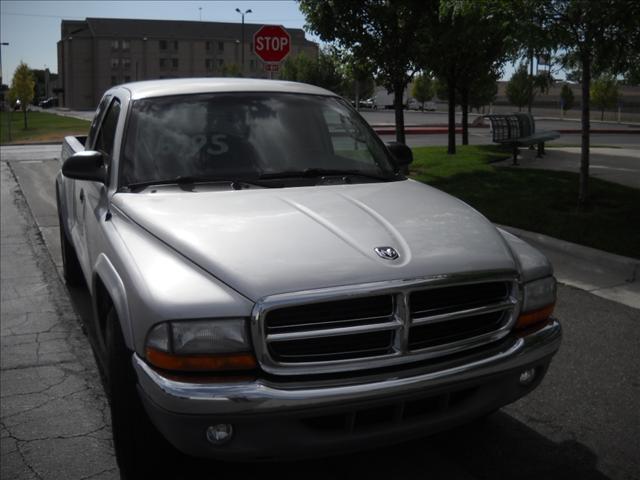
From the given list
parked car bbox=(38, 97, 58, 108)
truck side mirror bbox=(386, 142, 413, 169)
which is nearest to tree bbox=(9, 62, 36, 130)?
truck side mirror bbox=(386, 142, 413, 169)

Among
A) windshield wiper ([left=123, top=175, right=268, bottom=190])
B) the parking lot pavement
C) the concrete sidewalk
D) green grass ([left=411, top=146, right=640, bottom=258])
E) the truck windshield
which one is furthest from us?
the concrete sidewalk

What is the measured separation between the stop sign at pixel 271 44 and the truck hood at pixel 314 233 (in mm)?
10523

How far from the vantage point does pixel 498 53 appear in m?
16.2

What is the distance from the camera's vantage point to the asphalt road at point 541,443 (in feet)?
11.2

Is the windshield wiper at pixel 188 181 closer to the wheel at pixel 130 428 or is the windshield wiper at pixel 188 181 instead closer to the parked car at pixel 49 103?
the wheel at pixel 130 428

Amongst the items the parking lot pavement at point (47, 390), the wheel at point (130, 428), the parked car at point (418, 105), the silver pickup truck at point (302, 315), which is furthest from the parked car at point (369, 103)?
the wheel at point (130, 428)

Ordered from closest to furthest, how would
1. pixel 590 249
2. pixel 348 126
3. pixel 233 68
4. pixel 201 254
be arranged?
1. pixel 201 254
2. pixel 348 126
3. pixel 590 249
4. pixel 233 68

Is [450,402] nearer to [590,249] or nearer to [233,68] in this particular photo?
[590,249]

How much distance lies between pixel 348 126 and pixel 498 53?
12.5 metres

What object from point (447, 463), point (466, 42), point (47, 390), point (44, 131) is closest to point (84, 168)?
point (47, 390)

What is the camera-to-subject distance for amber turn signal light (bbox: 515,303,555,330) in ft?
10.4

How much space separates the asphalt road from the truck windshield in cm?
150

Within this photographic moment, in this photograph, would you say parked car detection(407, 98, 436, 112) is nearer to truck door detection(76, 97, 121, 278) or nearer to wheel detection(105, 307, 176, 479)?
truck door detection(76, 97, 121, 278)

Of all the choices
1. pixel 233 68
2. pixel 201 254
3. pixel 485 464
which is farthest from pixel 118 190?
pixel 233 68
